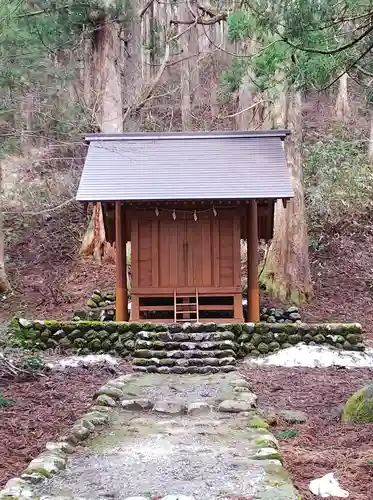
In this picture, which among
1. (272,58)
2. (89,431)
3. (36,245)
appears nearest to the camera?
(89,431)

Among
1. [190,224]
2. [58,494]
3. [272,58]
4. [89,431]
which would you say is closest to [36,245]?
[190,224]

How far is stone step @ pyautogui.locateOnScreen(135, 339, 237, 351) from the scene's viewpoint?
10.1 meters

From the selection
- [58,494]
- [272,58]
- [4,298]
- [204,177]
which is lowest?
[4,298]

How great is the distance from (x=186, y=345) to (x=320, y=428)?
476cm

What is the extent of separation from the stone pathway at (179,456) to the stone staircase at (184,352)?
2125 millimetres

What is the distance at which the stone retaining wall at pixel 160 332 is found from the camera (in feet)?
34.4

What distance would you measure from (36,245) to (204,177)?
867 cm

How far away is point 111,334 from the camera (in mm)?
10711

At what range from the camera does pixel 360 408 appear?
5.75 meters

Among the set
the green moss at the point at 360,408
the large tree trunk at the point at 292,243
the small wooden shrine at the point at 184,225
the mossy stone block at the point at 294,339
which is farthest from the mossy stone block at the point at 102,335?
the green moss at the point at 360,408

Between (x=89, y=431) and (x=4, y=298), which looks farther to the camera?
(x=4, y=298)

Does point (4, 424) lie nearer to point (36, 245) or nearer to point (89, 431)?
point (89, 431)

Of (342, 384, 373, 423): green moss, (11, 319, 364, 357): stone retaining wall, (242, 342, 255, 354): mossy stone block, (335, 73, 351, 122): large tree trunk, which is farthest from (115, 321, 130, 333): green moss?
(335, 73, 351, 122): large tree trunk

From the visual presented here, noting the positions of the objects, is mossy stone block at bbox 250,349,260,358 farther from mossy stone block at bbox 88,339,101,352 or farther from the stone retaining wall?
mossy stone block at bbox 88,339,101,352
